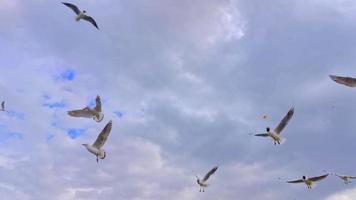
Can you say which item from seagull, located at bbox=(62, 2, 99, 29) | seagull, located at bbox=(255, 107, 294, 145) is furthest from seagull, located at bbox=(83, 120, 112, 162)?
seagull, located at bbox=(255, 107, 294, 145)

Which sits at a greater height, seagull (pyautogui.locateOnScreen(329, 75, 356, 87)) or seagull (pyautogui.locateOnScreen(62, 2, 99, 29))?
seagull (pyautogui.locateOnScreen(62, 2, 99, 29))

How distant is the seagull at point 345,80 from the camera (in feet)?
133

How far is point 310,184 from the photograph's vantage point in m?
57.1

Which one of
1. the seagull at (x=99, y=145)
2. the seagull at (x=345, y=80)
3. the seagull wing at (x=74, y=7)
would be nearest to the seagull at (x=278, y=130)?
the seagull at (x=345, y=80)

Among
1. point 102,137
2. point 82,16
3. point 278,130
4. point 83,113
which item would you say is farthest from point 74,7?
point 278,130

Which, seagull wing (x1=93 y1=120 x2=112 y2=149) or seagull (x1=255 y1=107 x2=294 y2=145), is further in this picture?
seagull (x1=255 y1=107 x2=294 y2=145)

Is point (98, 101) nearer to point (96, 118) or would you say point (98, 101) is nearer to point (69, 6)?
point (96, 118)

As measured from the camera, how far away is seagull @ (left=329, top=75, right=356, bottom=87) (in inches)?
1592

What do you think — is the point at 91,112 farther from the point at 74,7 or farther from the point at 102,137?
the point at 74,7

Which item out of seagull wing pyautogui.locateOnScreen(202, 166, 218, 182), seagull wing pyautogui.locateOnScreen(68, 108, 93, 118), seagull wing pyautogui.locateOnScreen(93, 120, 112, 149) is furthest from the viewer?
seagull wing pyautogui.locateOnScreen(202, 166, 218, 182)

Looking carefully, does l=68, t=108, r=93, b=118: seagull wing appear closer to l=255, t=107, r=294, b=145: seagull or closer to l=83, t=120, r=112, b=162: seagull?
l=83, t=120, r=112, b=162: seagull

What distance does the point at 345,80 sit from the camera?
1612 inches

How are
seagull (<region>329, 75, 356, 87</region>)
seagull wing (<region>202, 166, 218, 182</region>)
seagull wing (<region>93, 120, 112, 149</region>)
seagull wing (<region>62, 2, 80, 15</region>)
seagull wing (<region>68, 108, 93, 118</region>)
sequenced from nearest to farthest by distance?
seagull (<region>329, 75, 356, 87</region>) → seagull wing (<region>93, 120, 112, 149</region>) → seagull wing (<region>68, 108, 93, 118</region>) → seagull wing (<region>62, 2, 80, 15</region>) → seagull wing (<region>202, 166, 218, 182</region>)

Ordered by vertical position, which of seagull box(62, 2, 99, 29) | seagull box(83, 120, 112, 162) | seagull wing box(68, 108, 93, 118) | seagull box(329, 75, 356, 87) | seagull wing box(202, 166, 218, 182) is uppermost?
seagull box(62, 2, 99, 29)
